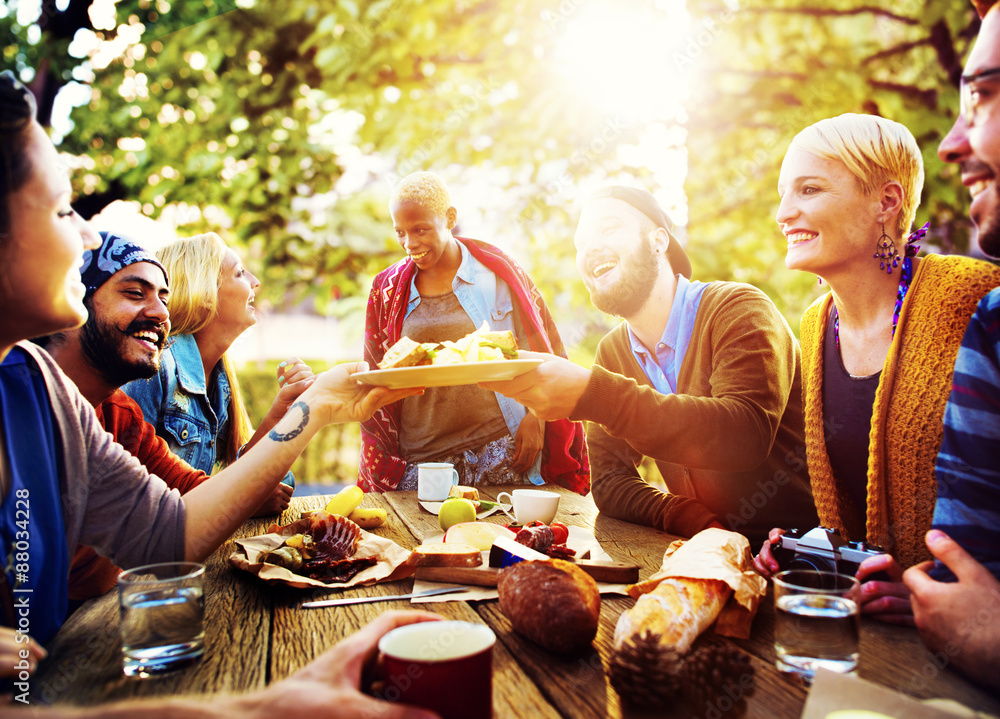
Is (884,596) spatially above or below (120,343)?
below

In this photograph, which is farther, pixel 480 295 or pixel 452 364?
pixel 480 295

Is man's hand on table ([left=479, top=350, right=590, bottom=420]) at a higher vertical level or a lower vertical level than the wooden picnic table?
higher

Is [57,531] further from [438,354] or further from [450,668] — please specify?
[438,354]

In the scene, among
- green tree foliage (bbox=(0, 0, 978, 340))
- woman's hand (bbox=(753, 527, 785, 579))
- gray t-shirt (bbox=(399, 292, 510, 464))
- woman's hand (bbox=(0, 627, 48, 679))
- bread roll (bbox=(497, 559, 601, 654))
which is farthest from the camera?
green tree foliage (bbox=(0, 0, 978, 340))

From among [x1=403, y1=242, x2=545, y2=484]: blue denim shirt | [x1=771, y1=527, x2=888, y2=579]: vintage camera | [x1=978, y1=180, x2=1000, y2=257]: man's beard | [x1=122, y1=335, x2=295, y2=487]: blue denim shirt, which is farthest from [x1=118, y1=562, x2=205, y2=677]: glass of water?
[x1=403, y1=242, x2=545, y2=484]: blue denim shirt

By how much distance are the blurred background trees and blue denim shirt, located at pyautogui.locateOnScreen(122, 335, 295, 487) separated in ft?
7.53

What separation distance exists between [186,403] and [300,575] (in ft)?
5.06

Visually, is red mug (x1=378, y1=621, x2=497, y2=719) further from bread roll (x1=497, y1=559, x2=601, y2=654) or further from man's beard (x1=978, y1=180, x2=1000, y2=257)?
man's beard (x1=978, y1=180, x2=1000, y2=257)

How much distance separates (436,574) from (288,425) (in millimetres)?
640

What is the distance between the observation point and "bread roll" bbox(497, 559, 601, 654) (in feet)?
4.32

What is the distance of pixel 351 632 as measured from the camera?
1.49 metres

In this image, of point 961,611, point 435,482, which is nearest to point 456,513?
point 435,482

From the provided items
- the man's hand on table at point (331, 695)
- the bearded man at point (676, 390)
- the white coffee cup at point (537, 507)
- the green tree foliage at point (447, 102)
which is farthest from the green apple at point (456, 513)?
the green tree foliage at point (447, 102)

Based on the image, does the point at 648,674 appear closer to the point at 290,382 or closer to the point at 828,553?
the point at 828,553
